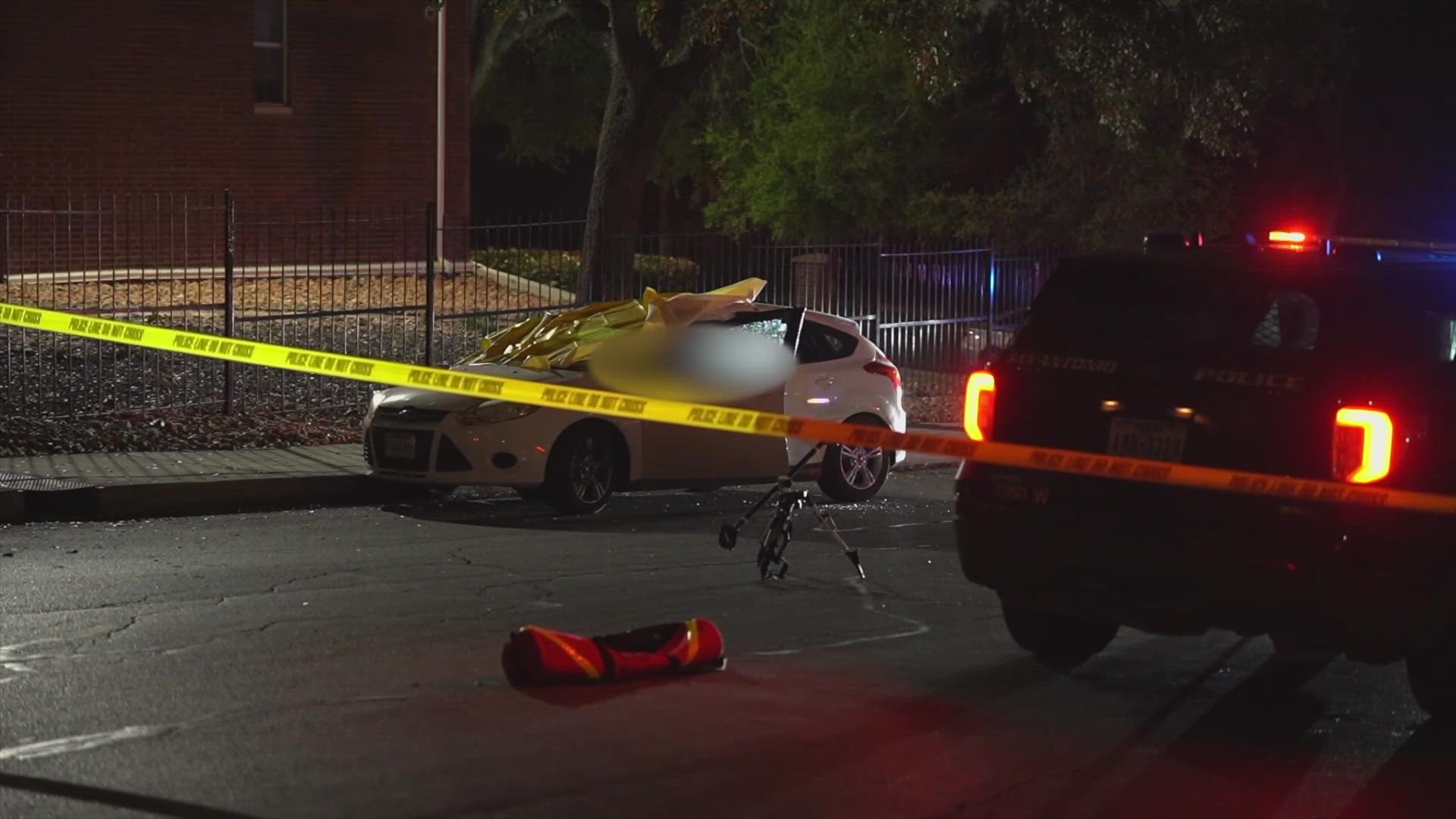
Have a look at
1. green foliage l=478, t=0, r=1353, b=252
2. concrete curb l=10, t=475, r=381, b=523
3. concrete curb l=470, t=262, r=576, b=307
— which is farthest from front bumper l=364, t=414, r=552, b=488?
green foliage l=478, t=0, r=1353, b=252

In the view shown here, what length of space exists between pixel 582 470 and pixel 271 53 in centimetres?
1514

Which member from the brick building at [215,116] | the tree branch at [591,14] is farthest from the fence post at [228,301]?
the tree branch at [591,14]

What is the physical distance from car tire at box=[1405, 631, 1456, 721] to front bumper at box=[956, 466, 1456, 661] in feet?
1.00

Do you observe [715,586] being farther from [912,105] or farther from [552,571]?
[912,105]

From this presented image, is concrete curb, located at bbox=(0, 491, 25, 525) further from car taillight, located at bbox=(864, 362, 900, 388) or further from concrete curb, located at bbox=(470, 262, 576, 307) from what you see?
concrete curb, located at bbox=(470, 262, 576, 307)

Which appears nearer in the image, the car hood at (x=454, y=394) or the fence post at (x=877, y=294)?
the car hood at (x=454, y=394)

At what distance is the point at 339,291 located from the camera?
23.6 m

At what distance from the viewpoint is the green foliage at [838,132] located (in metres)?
30.6

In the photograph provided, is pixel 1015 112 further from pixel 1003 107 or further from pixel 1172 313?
pixel 1172 313

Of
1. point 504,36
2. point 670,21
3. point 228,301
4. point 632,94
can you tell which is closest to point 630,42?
point 632,94

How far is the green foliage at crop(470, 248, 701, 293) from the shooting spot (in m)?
23.0

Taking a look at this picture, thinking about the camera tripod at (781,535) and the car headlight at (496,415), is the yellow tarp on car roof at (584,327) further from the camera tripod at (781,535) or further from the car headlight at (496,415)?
the camera tripod at (781,535)

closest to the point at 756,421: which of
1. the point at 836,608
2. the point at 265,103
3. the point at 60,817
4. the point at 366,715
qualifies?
the point at 836,608

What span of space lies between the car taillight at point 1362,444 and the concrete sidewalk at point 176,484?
7973mm
